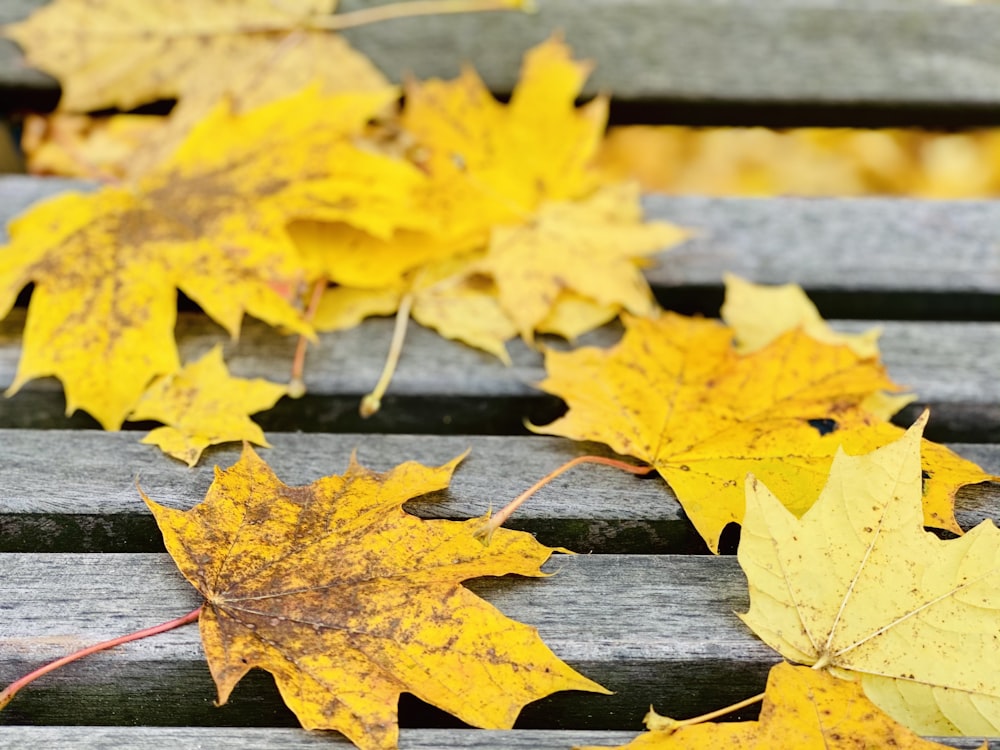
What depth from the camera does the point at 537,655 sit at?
0.68m

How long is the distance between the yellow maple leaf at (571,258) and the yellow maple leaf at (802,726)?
492 millimetres

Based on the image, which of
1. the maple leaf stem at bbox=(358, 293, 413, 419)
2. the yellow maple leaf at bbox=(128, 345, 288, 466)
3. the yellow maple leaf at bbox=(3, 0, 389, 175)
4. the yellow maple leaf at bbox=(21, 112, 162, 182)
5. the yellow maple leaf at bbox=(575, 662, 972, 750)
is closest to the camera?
the yellow maple leaf at bbox=(575, 662, 972, 750)

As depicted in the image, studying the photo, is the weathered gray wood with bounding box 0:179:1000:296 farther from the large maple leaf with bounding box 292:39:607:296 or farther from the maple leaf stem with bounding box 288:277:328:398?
the maple leaf stem with bounding box 288:277:328:398

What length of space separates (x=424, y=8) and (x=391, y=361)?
671mm

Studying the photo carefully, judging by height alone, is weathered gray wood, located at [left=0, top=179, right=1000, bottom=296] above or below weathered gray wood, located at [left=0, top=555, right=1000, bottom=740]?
above

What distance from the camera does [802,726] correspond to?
0.64 m

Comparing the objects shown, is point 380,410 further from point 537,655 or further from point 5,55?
point 5,55

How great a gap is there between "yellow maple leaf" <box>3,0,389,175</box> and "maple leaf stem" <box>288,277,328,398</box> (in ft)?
1.19

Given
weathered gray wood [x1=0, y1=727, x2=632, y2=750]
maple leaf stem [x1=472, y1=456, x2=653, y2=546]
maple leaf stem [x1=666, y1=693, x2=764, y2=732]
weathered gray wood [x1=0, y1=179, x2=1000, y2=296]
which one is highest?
weathered gray wood [x1=0, y1=179, x2=1000, y2=296]

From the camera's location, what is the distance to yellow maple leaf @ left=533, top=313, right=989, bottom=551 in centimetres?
80

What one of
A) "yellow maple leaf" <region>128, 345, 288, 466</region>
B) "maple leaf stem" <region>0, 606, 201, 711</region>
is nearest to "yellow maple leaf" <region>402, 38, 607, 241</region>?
"yellow maple leaf" <region>128, 345, 288, 466</region>

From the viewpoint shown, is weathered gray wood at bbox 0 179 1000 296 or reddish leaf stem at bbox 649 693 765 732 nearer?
reddish leaf stem at bbox 649 693 765 732

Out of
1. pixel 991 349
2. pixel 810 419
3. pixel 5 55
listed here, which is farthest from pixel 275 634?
pixel 5 55

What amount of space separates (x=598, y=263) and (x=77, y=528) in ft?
2.14
